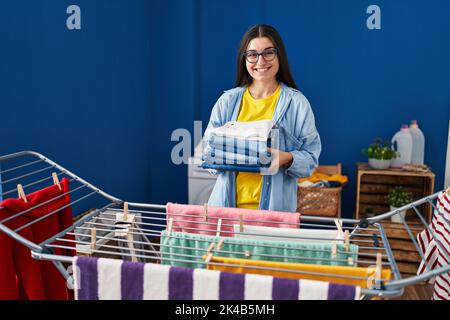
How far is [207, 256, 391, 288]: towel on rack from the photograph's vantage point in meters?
0.85

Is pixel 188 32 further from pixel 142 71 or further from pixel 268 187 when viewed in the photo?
pixel 268 187

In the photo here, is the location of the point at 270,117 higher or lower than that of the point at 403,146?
higher

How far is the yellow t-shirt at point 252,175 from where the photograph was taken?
1524 mm

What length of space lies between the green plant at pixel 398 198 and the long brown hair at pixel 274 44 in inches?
69.1

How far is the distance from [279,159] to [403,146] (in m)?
2.07

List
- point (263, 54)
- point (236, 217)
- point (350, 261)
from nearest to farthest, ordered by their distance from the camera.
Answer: point (350, 261), point (236, 217), point (263, 54)

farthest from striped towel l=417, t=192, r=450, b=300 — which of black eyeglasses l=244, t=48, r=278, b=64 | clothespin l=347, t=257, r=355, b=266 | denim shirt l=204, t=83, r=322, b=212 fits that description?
black eyeglasses l=244, t=48, r=278, b=64

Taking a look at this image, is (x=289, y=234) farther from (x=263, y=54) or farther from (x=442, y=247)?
(x=263, y=54)

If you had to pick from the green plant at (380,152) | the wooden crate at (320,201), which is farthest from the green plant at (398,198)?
the wooden crate at (320,201)

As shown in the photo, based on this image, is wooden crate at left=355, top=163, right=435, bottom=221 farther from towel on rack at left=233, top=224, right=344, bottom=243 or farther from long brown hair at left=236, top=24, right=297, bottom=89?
towel on rack at left=233, top=224, right=344, bottom=243

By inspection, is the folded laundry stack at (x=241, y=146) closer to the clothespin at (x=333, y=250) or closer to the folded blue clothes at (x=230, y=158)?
the folded blue clothes at (x=230, y=158)

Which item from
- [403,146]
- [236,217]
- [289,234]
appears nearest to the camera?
[289,234]

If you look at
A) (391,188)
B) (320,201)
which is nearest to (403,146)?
(391,188)

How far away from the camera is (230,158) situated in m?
1.36
